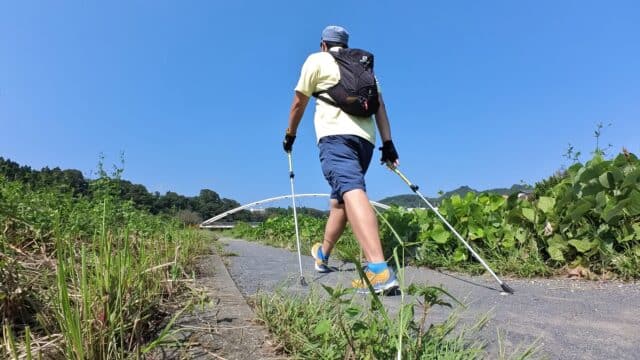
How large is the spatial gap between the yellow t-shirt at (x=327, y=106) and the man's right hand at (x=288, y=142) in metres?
0.56

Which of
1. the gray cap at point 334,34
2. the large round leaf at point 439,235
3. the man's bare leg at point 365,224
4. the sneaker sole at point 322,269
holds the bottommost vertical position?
the sneaker sole at point 322,269

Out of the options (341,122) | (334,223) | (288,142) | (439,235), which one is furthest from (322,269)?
(439,235)

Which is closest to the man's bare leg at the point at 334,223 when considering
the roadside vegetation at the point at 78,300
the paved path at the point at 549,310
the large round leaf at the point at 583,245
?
the paved path at the point at 549,310

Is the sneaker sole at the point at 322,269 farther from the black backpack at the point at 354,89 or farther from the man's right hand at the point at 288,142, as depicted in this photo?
the black backpack at the point at 354,89

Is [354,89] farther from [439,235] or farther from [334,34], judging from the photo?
[439,235]

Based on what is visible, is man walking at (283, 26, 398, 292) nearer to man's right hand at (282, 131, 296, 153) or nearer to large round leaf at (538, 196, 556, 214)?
man's right hand at (282, 131, 296, 153)

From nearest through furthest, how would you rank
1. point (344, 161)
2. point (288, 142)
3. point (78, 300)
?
point (78, 300), point (344, 161), point (288, 142)

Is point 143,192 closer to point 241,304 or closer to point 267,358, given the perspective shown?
point 241,304

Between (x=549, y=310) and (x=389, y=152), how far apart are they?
184 cm

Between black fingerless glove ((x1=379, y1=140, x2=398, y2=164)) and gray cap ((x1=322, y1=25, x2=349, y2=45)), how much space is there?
36.7 inches

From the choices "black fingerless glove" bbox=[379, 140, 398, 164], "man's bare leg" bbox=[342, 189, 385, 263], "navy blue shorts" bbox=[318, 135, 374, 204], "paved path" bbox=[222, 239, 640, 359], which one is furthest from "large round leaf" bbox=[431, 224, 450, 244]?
"man's bare leg" bbox=[342, 189, 385, 263]

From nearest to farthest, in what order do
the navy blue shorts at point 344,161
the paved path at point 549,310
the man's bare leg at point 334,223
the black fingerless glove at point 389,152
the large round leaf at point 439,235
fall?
the paved path at point 549,310 < the navy blue shorts at point 344,161 < the man's bare leg at point 334,223 < the black fingerless glove at point 389,152 < the large round leaf at point 439,235

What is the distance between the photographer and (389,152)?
379cm

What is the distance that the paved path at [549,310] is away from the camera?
5.59ft
